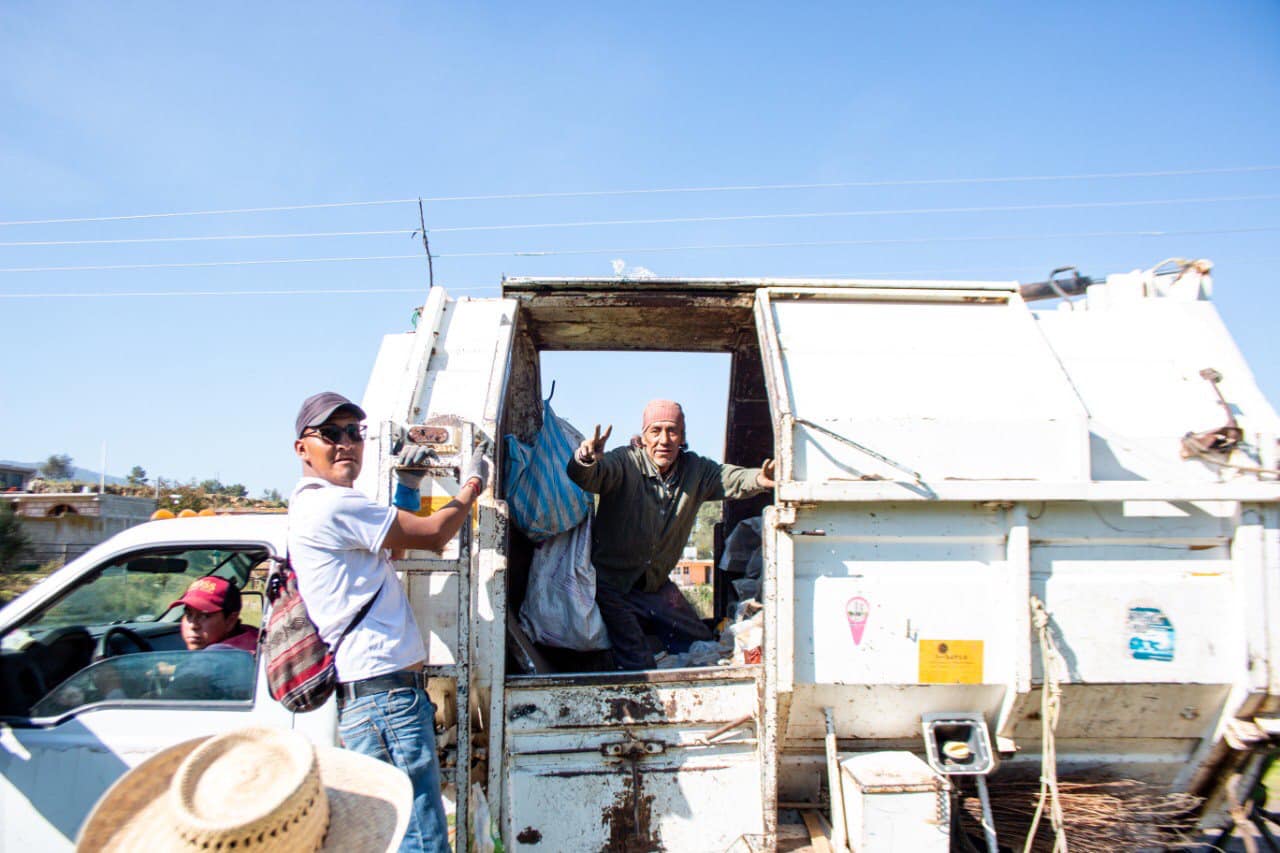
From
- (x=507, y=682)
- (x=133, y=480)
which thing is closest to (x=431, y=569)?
(x=507, y=682)

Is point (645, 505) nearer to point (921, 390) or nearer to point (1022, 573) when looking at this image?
point (921, 390)

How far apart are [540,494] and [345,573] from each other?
55.3 inches

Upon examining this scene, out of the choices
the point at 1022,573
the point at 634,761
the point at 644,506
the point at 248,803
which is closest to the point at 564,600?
the point at 644,506

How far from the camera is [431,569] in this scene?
107 inches

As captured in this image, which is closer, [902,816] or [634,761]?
[902,816]

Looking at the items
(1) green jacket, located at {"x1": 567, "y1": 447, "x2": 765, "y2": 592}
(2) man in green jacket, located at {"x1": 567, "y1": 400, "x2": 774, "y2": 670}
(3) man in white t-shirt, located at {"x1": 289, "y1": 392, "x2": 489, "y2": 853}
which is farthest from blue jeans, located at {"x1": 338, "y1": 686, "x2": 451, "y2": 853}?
(1) green jacket, located at {"x1": 567, "y1": 447, "x2": 765, "y2": 592}

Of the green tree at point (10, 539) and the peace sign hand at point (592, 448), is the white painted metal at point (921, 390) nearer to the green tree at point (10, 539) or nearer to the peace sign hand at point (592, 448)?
the peace sign hand at point (592, 448)

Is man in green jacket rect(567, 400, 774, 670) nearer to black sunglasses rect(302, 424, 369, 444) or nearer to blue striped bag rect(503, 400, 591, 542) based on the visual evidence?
blue striped bag rect(503, 400, 591, 542)

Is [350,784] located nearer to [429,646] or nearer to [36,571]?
[429,646]

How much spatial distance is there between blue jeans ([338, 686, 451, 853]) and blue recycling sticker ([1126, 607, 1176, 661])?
225cm

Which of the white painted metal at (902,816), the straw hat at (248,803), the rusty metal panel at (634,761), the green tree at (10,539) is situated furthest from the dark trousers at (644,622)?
the green tree at (10,539)

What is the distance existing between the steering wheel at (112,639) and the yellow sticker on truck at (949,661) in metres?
2.89

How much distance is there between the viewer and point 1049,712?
2.60 m

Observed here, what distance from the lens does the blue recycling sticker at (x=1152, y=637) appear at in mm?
2586
